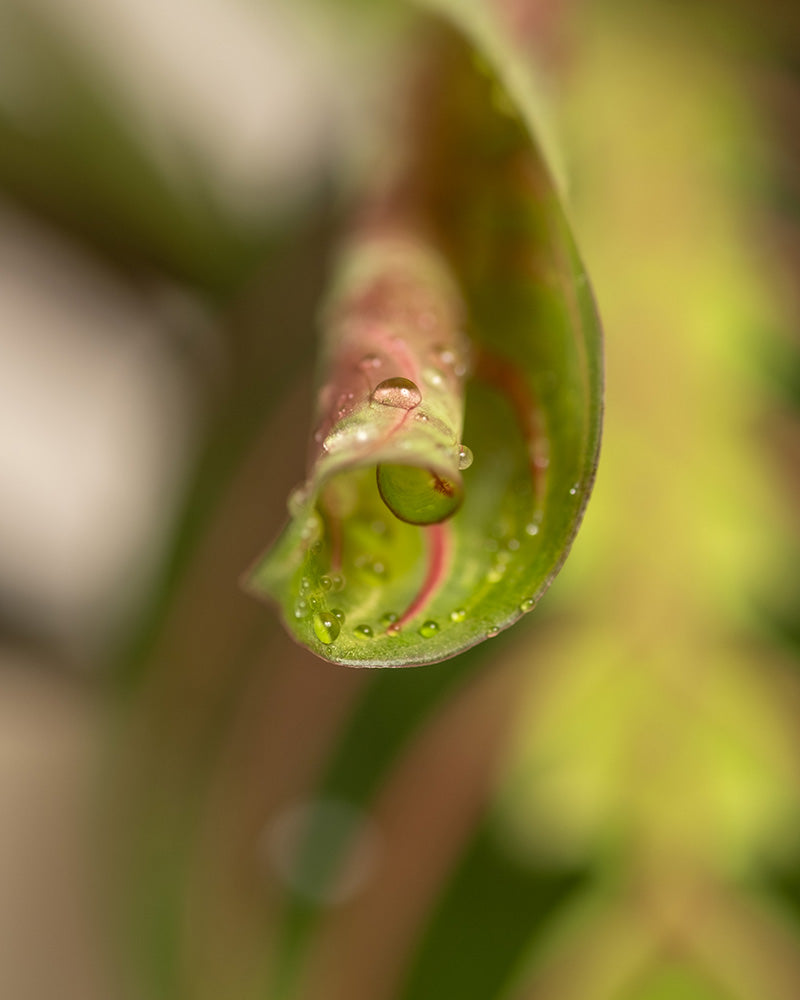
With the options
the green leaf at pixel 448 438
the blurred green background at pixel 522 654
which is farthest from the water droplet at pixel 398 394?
the blurred green background at pixel 522 654

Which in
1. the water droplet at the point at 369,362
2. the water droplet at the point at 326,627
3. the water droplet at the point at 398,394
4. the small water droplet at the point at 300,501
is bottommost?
the water droplet at the point at 326,627

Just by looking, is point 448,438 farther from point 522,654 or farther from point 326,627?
point 522,654

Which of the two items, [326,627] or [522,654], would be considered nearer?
[326,627]

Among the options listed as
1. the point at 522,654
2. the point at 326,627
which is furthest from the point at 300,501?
the point at 522,654

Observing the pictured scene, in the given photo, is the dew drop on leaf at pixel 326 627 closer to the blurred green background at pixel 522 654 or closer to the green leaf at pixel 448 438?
the green leaf at pixel 448 438

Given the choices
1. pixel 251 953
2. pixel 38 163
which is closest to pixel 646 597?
pixel 251 953

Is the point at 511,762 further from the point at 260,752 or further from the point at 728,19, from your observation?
the point at 728,19
